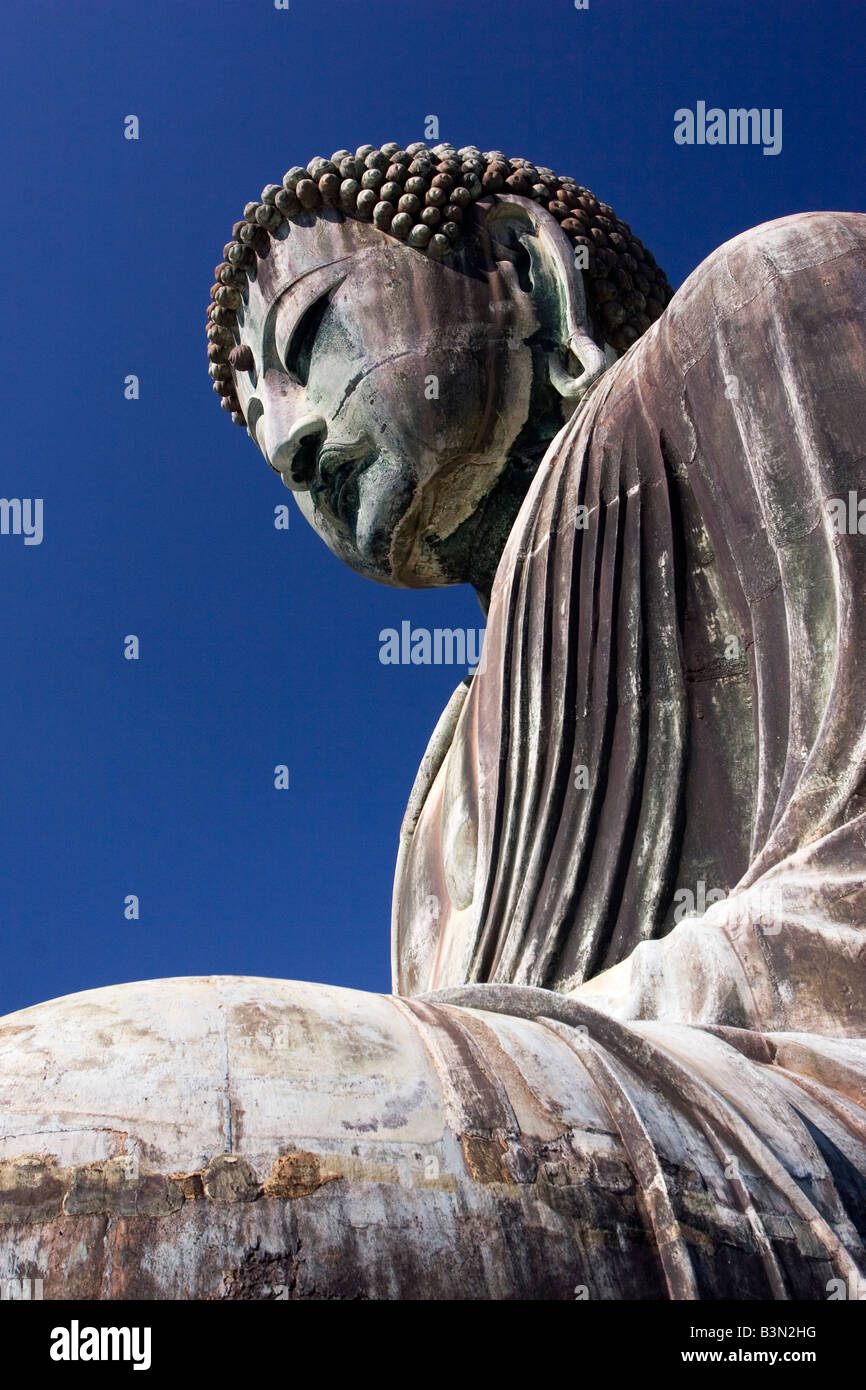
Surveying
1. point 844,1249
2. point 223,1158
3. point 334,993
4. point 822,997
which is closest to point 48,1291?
point 223,1158

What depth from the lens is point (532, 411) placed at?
520 cm

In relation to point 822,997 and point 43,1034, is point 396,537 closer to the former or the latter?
point 822,997

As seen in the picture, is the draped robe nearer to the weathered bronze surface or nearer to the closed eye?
the weathered bronze surface

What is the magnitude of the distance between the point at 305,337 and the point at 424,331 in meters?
0.53

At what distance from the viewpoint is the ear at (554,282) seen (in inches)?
200

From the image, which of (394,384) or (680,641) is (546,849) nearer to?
(680,641)

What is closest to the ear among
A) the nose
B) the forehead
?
the forehead

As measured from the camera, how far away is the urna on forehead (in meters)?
5.30

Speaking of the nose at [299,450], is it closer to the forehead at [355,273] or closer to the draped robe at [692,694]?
the forehead at [355,273]

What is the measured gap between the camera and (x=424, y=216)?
5242mm

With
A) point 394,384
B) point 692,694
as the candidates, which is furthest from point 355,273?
point 692,694

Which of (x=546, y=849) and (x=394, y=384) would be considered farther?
(x=394, y=384)

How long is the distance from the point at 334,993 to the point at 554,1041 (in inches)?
13.0

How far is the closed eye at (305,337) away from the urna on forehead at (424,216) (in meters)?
0.17
